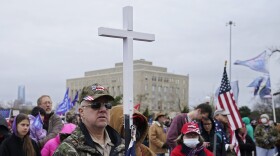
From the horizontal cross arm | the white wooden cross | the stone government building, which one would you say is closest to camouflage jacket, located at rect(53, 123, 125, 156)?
the white wooden cross

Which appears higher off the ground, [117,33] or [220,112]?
[117,33]

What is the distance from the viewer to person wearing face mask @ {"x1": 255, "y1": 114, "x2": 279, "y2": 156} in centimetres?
1330

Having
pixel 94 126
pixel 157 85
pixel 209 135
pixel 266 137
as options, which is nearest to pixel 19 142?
pixel 209 135

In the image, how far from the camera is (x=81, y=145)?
10.4 ft

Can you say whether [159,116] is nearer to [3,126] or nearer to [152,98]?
[3,126]

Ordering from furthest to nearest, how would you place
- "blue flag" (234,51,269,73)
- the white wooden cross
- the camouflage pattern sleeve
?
"blue flag" (234,51,269,73)
the white wooden cross
the camouflage pattern sleeve

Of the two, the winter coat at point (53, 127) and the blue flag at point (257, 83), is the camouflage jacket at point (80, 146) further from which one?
the blue flag at point (257, 83)

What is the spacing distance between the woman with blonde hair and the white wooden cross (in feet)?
11.1

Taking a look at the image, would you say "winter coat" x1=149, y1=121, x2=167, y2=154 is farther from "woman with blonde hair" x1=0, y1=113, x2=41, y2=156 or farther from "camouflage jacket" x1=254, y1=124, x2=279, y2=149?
"woman with blonde hair" x1=0, y1=113, x2=41, y2=156

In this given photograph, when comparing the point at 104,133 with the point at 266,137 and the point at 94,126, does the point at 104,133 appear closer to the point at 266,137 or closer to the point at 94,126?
the point at 94,126

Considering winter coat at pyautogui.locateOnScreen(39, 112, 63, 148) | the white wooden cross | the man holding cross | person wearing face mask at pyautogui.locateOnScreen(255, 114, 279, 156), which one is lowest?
person wearing face mask at pyautogui.locateOnScreen(255, 114, 279, 156)

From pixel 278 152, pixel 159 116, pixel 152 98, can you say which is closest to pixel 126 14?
pixel 159 116

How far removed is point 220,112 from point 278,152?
5499 millimetres

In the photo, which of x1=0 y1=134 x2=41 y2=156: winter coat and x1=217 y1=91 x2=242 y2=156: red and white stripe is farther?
x1=217 y1=91 x2=242 y2=156: red and white stripe
